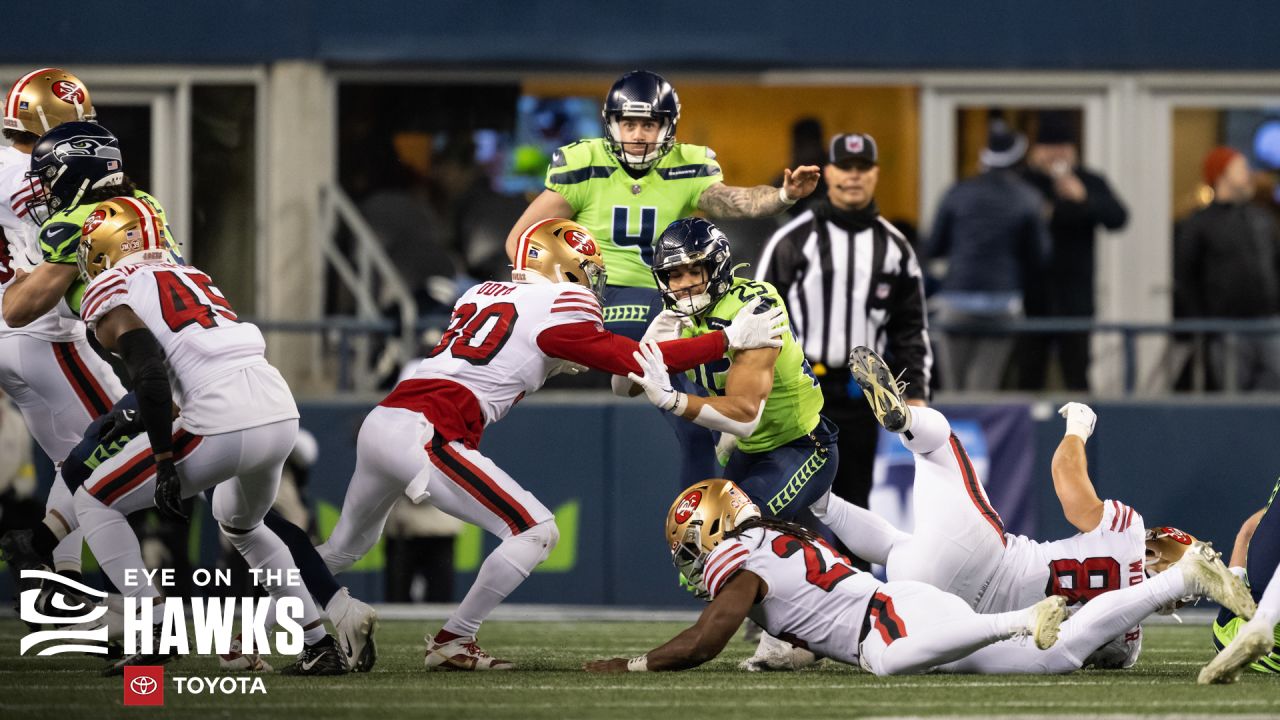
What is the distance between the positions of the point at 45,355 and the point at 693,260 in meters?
2.52

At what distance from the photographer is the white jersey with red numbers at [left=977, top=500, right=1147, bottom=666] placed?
22.4 ft

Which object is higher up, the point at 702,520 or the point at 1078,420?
the point at 1078,420

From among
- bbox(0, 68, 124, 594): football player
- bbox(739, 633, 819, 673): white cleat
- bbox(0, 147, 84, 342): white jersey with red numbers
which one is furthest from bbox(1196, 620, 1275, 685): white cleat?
bbox(0, 147, 84, 342): white jersey with red numbers

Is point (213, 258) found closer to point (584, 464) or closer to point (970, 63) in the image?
point (584, 464)

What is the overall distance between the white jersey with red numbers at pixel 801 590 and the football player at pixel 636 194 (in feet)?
4.56

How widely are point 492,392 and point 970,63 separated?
6.12 meters

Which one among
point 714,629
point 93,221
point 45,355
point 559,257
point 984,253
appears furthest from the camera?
point 984,253

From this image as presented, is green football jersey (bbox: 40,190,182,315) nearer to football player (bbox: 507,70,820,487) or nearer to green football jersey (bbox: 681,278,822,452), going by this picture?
football player (bbox: 507,70,820,487)

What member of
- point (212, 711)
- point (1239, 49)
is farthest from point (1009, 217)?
point (212, 711)

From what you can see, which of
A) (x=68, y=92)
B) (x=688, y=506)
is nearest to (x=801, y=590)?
(x=688, y=506)

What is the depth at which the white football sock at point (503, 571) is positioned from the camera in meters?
6.64

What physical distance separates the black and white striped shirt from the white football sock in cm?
232

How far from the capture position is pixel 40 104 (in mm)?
7699

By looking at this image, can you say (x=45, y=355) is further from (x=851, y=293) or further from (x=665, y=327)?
(x=851, y=293)
